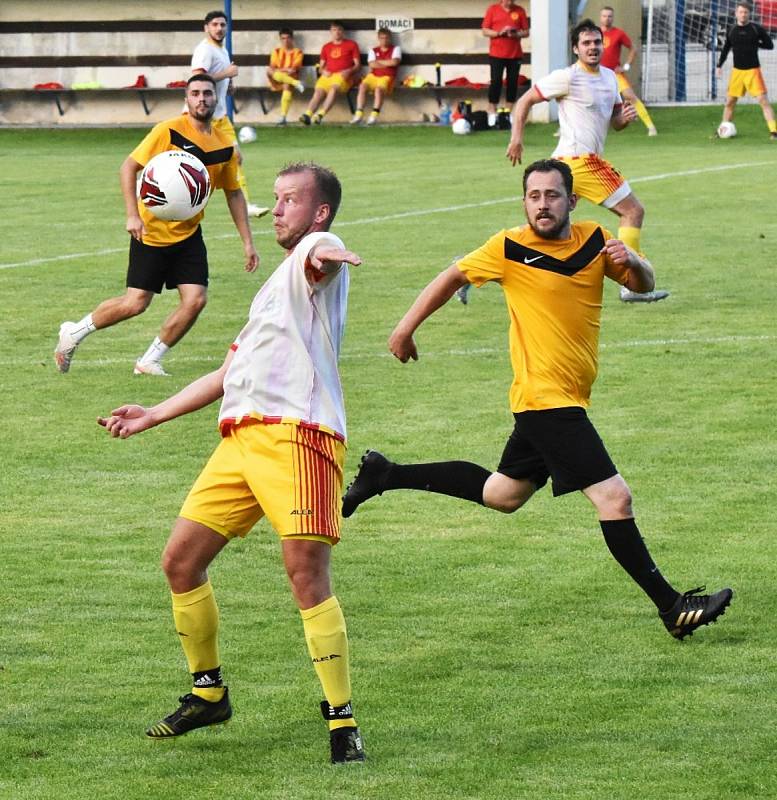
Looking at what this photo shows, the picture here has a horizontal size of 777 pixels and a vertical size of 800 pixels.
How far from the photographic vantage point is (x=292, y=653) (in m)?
6.73

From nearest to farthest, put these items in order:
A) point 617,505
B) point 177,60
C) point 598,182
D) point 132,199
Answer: point 617,505, point 132,199, point 598,182, point 177,60

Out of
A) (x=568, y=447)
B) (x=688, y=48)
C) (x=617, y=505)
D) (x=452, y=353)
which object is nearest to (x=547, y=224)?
(x=568, y=447)

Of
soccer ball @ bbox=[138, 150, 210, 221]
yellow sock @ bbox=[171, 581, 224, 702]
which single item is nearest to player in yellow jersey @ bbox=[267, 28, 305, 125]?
soccer ball @ bbox=[138, 150, 210, 221]

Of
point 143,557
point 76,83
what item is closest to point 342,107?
point 76,83

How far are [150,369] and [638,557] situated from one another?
6.32 m

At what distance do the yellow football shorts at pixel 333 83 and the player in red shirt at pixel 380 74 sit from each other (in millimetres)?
353

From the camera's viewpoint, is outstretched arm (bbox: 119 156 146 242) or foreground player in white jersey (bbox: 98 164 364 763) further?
outstretched arm (bbox: 119 156 146 242)

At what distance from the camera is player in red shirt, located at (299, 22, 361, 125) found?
115 ft

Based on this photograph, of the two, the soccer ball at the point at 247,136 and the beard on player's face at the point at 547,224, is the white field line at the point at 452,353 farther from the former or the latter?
the soccer ball at the point at 247,136

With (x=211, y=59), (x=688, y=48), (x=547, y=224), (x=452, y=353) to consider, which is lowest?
(x=688, y=48)

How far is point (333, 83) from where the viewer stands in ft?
115

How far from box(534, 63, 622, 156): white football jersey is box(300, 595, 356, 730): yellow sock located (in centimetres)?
970

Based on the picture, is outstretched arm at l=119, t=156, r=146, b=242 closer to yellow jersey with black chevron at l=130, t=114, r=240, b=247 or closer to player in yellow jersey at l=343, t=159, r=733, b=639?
yellow jersey with black chevron at l=130, t=114, r=240, b=247

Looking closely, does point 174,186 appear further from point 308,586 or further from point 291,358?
point 308,586
